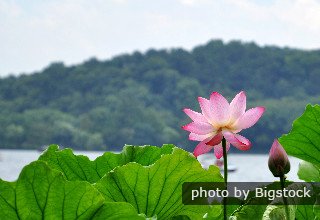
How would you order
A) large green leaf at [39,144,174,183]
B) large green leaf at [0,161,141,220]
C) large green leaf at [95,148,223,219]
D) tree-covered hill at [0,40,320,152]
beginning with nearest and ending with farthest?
large green leaf at [0,161,141,220], large green leaf at [95,148,223,219], large green leaf at [39,144,174,183], tree-covered hill at [0,40,320,152]

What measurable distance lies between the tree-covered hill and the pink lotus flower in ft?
148

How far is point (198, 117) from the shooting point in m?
0.63

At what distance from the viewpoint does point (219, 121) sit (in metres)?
0.63

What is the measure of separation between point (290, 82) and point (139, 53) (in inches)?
574

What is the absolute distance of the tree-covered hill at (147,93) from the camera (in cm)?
4725

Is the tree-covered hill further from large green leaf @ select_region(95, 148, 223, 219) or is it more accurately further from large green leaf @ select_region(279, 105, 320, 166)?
large green leaf @ select_region(95, 148, 223, 219)

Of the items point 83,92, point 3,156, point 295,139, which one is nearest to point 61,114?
point 83,92

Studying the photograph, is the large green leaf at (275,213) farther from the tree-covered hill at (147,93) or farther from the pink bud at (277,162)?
the tree-covered hill at (147,93)

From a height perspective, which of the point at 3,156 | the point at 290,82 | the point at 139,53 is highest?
the point at 139,53

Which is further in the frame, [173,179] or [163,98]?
[163,98]

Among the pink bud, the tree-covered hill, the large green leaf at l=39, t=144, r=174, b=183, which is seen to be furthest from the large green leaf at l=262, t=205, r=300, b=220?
the tree-covered hill

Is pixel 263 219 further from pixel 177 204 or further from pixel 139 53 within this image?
pixel 139 53

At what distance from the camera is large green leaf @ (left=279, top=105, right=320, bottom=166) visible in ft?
2.34

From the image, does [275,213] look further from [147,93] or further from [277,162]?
[147,93]
